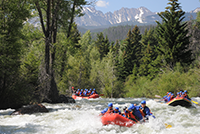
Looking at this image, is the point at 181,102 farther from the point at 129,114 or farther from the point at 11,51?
the point at 11,51

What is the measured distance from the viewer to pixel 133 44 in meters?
57.5

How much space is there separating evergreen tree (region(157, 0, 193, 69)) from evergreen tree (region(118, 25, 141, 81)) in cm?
2140

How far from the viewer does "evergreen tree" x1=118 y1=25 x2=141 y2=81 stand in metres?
51.4

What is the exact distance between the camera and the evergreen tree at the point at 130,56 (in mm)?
51375

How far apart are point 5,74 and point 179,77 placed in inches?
781

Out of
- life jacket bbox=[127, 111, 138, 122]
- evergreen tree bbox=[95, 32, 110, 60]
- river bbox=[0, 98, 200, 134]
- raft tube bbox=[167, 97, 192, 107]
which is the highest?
evergreen tree bbox=[95, 32, 110, 60]

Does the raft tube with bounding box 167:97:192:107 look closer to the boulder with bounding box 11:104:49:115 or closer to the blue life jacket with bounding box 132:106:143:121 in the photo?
the blue life jacket with bounding box 132:106:143:121

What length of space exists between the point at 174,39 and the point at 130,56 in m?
26.0

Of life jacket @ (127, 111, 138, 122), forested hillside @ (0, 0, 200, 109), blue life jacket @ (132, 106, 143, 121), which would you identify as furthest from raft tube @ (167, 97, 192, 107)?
life jacket @ (127, 111, 138, 122)

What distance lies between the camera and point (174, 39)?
27750 mm

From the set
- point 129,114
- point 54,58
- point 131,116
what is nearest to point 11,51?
point 54,58

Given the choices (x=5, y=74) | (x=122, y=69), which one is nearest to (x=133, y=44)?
(x=122, y=69)

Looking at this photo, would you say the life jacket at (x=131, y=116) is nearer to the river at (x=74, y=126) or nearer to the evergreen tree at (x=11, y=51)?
the river at (x=74, y=126)

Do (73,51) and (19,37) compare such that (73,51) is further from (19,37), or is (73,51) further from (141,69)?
(141,69)
